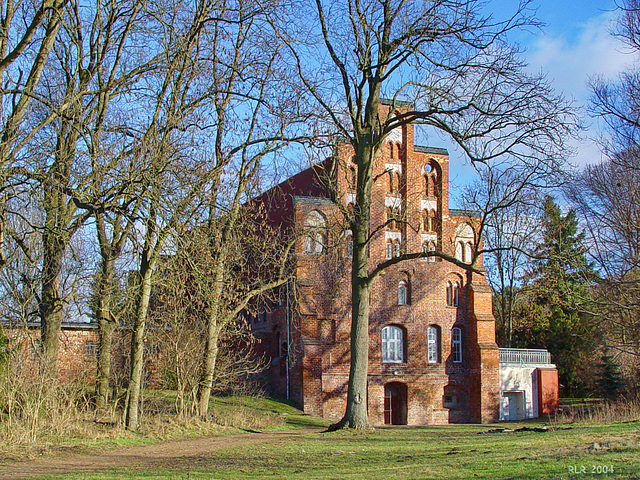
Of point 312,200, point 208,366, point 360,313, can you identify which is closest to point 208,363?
point 208,366

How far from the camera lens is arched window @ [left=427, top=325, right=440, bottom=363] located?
33031mm

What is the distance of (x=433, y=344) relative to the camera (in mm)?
33250

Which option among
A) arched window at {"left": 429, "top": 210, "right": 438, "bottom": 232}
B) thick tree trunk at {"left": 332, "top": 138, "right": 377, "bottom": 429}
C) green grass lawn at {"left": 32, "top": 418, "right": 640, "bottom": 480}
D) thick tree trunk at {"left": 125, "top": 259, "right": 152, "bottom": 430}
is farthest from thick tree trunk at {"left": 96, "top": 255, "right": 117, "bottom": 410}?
arched window at {"left": 429, "top": 210, "right": 438, "bottom": 232}

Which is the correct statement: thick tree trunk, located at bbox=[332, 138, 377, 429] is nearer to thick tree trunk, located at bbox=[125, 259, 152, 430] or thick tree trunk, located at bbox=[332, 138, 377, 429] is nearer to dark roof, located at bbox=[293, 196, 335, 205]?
thick tree trunk, located at bbox=[125, 259, 152, 430]

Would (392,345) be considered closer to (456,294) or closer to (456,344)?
(456,344)

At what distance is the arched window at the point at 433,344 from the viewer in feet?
108

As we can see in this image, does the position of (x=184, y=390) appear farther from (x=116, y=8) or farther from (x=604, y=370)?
(x=604, y=370)

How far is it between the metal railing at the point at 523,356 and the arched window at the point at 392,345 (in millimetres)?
6500

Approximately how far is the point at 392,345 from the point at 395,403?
9.27ft

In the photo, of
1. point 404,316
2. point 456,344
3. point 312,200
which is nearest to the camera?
point 312,200

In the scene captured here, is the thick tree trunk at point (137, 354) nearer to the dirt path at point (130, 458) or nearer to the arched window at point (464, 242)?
the dirt path at point (130, 458)

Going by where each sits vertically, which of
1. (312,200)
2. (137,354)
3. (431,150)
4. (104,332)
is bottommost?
(137,354)

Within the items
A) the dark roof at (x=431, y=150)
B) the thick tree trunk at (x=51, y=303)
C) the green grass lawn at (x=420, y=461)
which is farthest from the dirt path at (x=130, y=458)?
the dark roof at (x=431, y=150)

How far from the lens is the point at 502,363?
35.3 m
